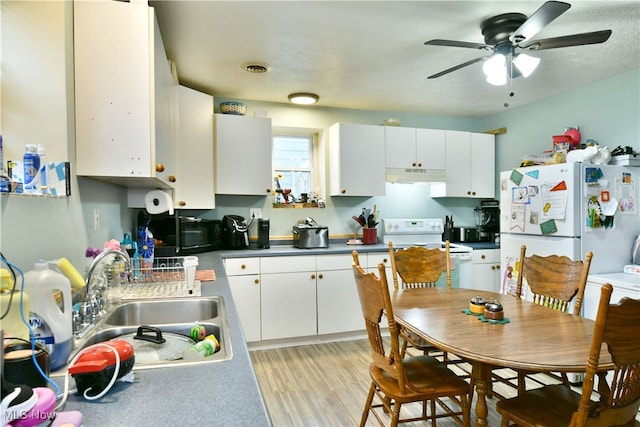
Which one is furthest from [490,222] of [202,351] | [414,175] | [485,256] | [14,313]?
[14,313]

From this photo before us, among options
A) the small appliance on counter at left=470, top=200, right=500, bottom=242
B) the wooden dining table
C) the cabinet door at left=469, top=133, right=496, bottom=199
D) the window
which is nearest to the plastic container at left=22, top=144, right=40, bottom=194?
the wooden dining table

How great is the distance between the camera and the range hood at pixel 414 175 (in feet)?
12.7

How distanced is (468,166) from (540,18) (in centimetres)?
260

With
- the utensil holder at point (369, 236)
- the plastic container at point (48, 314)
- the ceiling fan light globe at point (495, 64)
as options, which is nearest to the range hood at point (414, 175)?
the utensil holder at point (369, 236)

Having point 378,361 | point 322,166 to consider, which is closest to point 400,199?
point 322,166

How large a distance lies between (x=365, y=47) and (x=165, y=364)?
2.30 m

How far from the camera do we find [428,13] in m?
2.06

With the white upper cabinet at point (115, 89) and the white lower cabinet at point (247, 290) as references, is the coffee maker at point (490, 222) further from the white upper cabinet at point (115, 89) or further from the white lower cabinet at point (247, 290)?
the white upper cabinet at point (115, 89)

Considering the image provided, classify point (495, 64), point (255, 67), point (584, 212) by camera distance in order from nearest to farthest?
point (495, 64) → point (584, 212) → point (255, 67)

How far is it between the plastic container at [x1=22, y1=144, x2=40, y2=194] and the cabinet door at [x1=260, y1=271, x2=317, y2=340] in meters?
2.25

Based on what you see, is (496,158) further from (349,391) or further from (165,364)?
(165,364)

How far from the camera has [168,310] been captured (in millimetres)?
1616

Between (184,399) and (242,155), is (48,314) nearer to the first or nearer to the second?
(184,399)

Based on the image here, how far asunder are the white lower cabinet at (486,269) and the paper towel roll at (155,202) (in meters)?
3.06
